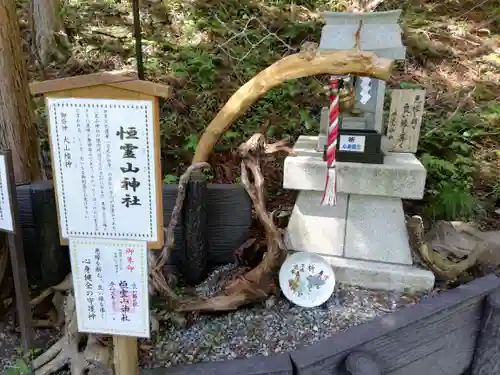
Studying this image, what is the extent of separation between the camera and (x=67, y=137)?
180 cm

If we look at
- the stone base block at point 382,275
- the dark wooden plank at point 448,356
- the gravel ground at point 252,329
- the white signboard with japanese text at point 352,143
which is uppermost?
the white signboard with japanese text at point 352,143

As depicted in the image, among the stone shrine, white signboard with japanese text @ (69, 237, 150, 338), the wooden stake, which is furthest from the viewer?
the stone shrine

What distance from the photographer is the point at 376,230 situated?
304 centimetres

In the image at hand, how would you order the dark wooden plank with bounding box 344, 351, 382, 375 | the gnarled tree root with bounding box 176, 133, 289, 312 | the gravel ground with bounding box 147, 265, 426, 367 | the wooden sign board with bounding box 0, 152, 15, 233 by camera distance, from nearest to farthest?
the wooden sign board with bounding box 0, 152, 15, 233 < the dark wooden plank with bounding box 344, 351, 382, 375 < the gravel ground with bounding box 147, 265, 426, 367 < the gnarled tree root with bounding box 176, 133, 289, 312

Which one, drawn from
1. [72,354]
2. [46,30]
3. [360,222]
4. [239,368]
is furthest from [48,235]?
[46,30]

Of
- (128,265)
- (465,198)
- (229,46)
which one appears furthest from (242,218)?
(229,46)

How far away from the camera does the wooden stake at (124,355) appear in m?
2.05

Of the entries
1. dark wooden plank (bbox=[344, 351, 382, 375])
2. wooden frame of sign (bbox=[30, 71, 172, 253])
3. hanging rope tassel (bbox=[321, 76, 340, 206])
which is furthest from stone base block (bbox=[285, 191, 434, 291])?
wooden frame of sign (bbox=[30, 71, 172, 253])

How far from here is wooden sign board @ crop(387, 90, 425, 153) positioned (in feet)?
11.4

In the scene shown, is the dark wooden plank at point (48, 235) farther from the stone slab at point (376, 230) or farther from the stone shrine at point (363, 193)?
the stone slab at point (376, 230)

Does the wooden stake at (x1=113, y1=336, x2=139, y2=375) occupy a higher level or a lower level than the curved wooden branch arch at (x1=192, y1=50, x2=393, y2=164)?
lower

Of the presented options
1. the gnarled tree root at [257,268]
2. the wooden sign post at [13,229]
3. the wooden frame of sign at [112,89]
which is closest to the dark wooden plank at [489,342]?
the gnarled tree root at [257,268]

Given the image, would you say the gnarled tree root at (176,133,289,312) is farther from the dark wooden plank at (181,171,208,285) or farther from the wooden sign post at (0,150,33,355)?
the wooden sign post at (0,150,33,355)

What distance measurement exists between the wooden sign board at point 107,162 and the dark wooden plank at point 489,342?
7.31ft
